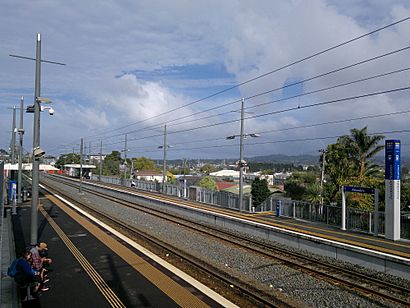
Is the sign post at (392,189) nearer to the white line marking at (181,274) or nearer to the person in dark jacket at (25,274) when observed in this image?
the white line marking at (181,274)

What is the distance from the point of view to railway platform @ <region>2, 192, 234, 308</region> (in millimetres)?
9125

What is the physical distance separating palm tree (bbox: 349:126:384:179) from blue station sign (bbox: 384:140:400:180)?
56.5ft

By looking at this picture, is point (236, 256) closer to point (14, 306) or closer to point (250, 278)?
point (250, 278)

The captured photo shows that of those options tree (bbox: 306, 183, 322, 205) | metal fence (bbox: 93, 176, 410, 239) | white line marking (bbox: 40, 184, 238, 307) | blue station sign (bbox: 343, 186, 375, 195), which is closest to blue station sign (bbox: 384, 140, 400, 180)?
blue station sign (bbox: 343, 186, 375, 195)

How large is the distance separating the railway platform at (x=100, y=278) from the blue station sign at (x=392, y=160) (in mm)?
12648

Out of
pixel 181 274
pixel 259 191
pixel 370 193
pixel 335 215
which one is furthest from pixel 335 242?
pixel 259 191

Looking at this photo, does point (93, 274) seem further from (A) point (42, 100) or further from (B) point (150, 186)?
(B) point (150, 186)

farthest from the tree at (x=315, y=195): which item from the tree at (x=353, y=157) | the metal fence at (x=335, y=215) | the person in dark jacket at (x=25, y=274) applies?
the person in dark jacket at (x=25, y=274)

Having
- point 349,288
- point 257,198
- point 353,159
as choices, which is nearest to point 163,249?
point 349,288

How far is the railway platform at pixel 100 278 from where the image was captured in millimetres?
9125

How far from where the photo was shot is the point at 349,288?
11.3m

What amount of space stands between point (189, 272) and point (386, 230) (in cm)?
1108

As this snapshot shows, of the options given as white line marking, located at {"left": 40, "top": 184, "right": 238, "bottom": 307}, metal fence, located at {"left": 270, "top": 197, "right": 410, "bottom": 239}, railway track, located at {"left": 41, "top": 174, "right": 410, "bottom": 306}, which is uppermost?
metal fence, located at {"left": 270, "top": 197, "right": 410, "bottom": 239}

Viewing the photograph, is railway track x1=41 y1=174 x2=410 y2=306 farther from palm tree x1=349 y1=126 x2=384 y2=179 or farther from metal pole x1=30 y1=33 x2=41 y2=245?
palm tree x1=349 y1=126 x2=384 y2=179
